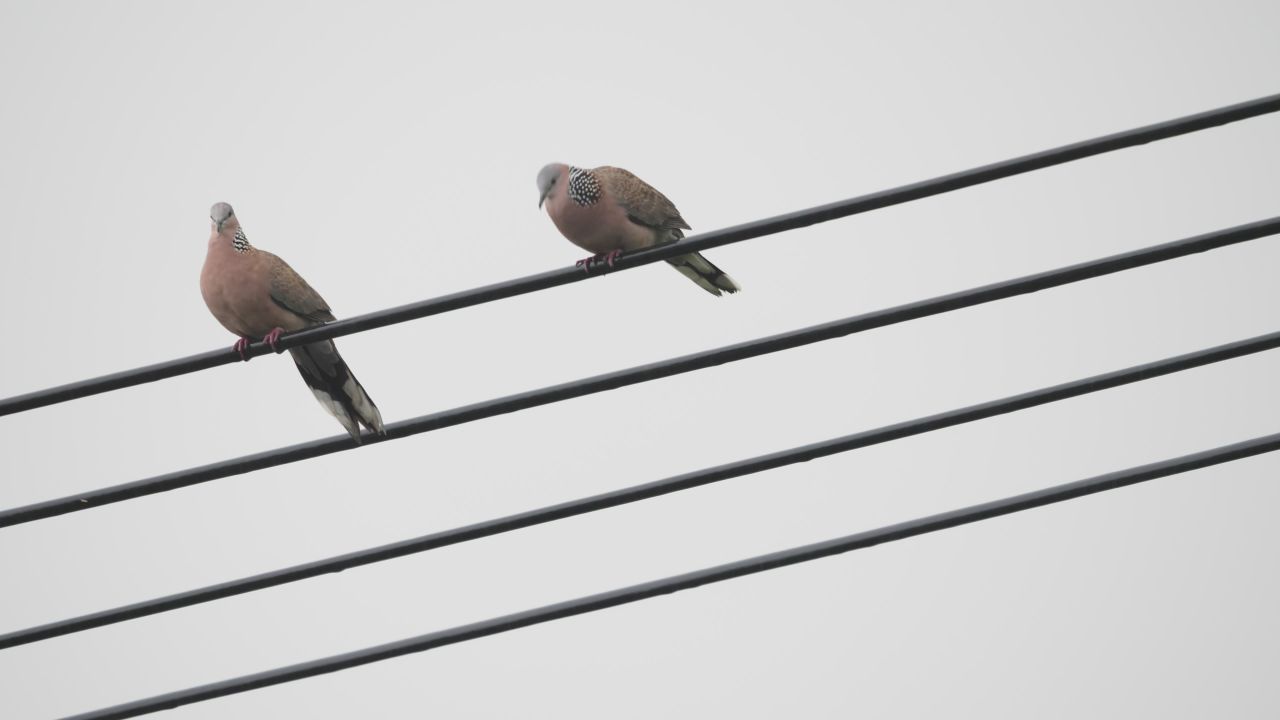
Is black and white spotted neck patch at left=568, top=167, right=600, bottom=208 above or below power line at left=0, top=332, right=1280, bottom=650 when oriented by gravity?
above

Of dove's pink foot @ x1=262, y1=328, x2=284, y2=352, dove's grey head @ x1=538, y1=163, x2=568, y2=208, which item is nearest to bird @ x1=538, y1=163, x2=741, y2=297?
dove's grey head @ x1=538, y1=163, x2=568, y2=208

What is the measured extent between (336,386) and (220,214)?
103 cm

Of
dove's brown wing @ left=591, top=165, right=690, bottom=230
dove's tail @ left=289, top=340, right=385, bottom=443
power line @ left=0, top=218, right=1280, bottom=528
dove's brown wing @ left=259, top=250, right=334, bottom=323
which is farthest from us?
dove's brown wing @ left=591, top=165, right=690, bottom=230

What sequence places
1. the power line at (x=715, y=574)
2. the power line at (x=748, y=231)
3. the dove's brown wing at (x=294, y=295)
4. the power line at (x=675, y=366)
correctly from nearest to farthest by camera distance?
1. the power line at (x=748, y=231)
2. the power line at (x=675, y=366)
3. the power line at (x=715, y=574)
4. the dove's brown wing at (x=294, y=295)

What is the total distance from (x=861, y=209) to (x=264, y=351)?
7.18 ft

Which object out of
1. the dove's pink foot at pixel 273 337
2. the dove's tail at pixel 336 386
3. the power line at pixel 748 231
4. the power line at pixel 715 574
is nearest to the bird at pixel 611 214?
the dove's tail at pixel 336 386

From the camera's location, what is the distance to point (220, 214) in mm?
5938

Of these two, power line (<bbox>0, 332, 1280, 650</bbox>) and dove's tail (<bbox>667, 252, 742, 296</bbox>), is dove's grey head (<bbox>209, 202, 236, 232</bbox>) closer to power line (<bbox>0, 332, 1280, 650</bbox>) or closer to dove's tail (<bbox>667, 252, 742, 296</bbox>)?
dove's tail (<bbox>667, 252, 742, 296</bbox>)

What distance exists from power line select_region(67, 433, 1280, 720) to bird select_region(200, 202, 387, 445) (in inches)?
75.2

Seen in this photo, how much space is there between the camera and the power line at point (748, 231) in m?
3.33

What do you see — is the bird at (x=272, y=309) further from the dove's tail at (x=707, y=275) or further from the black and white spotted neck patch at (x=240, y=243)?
the dove's tail at (x=707, y=275)

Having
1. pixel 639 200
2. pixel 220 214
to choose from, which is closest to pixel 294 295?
pixel 220 214

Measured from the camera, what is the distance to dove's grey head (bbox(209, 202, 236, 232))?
5941mm

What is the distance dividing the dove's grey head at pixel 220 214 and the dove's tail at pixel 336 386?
2.22 ft
